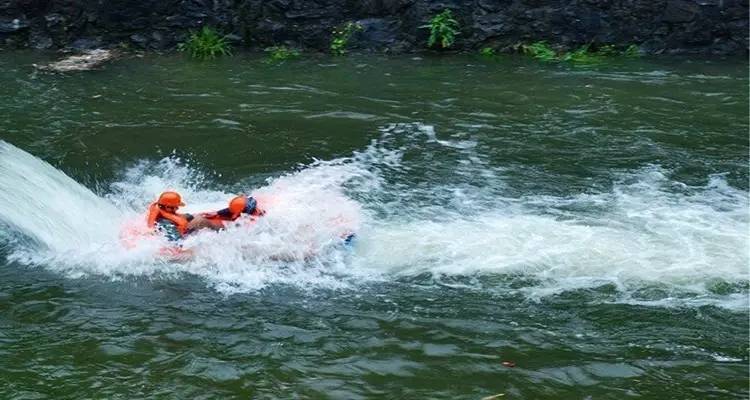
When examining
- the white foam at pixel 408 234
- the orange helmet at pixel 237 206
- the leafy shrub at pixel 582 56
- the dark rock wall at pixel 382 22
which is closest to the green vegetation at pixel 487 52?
the dark rock wall at pixel 382 22

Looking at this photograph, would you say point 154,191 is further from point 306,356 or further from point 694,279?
point 694,279

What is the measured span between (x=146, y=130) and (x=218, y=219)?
3.91 meters

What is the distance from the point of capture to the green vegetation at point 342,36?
16.5 metres

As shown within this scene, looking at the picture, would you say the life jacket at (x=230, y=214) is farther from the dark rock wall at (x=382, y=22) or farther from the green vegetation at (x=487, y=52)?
the green vegetation at (x=487, y=52)

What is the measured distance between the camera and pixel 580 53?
16.0 m

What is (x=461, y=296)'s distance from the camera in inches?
302

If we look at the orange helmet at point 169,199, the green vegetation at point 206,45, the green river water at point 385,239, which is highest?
the green vegetation at point 206,45

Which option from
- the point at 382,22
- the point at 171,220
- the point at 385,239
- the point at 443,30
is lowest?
the point at 385,239

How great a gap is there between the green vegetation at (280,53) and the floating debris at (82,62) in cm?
279

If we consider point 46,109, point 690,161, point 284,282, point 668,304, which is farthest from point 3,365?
point 690,161

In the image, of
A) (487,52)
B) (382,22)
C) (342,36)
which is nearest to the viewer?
(487,52)

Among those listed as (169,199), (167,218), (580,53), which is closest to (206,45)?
(580,53)

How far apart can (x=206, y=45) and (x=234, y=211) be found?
8280 millimetres

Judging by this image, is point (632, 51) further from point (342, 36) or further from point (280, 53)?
point (280, 53)
